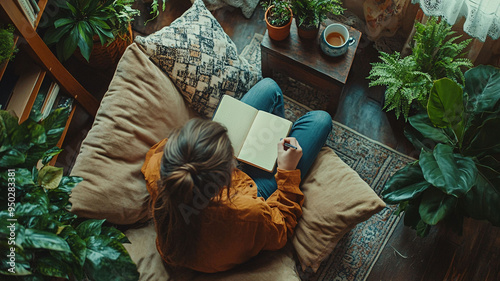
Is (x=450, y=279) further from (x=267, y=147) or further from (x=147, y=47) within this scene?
(x=147, y=47)

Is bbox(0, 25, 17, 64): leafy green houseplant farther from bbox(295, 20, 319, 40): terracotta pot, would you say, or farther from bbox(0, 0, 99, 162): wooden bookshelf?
bbox(295, 20, 319, 40): terracotta pot

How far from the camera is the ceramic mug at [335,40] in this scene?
5.24ft

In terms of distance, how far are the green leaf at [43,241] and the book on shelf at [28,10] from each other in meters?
0.96

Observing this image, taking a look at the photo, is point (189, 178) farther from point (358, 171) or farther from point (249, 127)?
point (358, 171)

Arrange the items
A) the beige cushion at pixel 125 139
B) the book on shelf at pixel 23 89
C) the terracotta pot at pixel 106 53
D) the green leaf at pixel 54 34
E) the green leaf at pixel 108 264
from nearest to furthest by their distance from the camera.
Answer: the green leaf at pixel 108 264 < the beige cushion at pixel 125 139 < the book on shelf at pixel 23 89 < the green leaf at pixel 54 34 < the terracotta pot at pixel 106 53

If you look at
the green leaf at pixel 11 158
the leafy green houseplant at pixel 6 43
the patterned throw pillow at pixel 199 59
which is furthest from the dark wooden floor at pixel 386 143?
the green leaf at pixel 11 158

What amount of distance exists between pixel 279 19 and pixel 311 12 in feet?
0.49

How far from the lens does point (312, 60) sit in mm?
1661

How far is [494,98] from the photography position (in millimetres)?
1340

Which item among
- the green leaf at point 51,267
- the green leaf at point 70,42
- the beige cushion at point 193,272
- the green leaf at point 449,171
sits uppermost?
the green leaf at point 449,171

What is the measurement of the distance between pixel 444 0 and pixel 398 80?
40 centimetres

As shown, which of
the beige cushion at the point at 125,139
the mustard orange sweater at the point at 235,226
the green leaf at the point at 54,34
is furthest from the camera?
the green leaf at the point at 54,34

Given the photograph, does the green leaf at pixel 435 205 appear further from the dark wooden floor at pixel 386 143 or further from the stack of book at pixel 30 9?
the stack of book at pixel 30 9

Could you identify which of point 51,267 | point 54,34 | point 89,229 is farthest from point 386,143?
point 54,34
